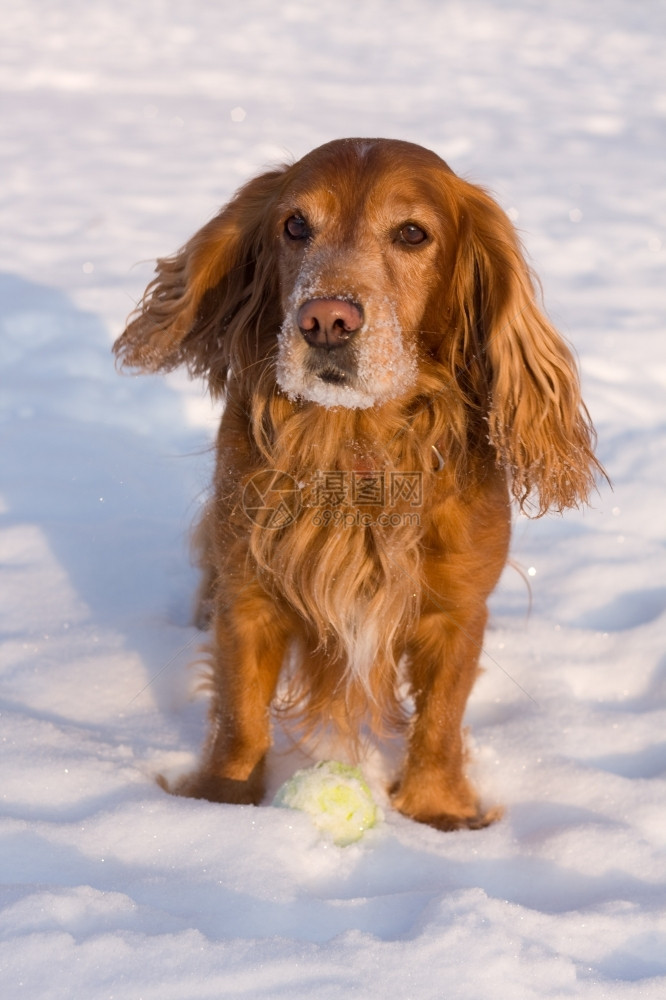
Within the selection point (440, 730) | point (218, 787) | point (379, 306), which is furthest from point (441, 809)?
point (379, 306)

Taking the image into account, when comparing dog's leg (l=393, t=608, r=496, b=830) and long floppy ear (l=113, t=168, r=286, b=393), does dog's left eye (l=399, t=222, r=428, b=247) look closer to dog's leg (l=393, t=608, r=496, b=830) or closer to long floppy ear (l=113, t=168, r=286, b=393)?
long floppy ear (l=113, t=168, r=286, b=393)

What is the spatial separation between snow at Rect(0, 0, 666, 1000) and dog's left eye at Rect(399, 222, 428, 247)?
0.36m

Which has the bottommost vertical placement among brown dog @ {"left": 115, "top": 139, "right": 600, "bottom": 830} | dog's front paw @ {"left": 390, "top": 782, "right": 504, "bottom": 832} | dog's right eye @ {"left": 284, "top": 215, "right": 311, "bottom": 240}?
dog's front paw @ {"left": 390, "top": 782, "right": 504, "bottom": 832}

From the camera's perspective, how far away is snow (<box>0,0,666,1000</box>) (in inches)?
67.8

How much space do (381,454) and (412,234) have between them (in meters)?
0.44

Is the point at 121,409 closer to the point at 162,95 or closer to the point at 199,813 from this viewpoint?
the point at 199,813

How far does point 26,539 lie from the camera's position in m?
3.14

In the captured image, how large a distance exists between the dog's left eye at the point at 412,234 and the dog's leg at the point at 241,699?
78 centimetres

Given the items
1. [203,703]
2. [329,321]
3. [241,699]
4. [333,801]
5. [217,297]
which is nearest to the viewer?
[329,321]

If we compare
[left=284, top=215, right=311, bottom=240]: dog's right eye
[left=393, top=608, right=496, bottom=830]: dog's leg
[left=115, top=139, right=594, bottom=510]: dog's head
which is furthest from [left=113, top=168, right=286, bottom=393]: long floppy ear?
[left=393, top=608, right=496, bottom=830]: dog's leg

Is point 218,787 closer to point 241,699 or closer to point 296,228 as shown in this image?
point 241,699

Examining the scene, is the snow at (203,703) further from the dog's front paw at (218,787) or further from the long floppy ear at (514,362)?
the long floppy ear at (514,362)

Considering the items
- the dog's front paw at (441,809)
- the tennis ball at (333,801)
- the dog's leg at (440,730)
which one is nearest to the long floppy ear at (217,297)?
the dog's leg at (440,730)

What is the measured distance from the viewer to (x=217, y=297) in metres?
2.49
